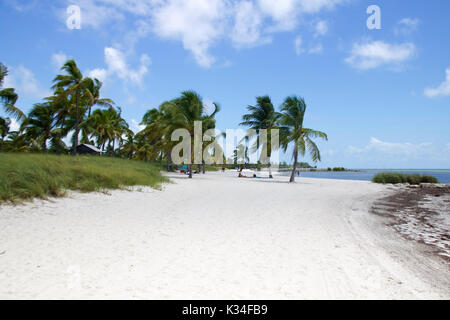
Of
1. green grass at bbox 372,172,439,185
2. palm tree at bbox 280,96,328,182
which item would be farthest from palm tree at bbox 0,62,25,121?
green grass at bbox 372,172,439,185

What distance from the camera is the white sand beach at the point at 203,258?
2.79 meters

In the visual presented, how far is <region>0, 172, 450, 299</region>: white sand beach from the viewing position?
9.14 feet

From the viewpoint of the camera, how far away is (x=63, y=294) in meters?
2.59

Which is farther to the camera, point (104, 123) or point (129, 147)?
point (129, 147)

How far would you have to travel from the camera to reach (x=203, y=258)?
146 inches

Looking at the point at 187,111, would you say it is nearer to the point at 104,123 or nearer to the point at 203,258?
the point at 104,123

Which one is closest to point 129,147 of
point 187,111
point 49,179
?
point 187,111

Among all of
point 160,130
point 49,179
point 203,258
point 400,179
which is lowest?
point 203,258


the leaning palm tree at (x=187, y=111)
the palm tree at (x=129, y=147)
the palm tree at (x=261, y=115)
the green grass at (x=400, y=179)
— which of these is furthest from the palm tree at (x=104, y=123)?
the green grass at (x=400, y=179)

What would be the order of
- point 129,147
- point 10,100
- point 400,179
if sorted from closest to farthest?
point 10,100
point 400,179
point 129,147

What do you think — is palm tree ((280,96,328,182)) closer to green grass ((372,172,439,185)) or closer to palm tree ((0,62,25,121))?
green grass ((372,172,439,185))
